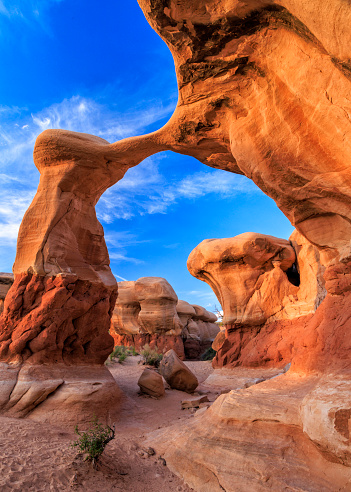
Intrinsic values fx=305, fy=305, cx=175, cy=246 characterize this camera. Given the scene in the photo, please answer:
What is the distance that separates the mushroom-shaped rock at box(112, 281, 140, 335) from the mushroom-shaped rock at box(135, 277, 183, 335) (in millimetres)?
1409

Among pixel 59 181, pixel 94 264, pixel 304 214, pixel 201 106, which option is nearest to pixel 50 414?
pixel 94 264

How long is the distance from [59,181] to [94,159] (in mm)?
1052

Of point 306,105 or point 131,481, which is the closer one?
point 131,481

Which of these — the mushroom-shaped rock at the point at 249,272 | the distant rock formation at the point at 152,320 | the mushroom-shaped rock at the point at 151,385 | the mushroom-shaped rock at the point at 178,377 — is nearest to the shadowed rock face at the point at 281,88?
the mushroom-shaped rock at the point at 151,385

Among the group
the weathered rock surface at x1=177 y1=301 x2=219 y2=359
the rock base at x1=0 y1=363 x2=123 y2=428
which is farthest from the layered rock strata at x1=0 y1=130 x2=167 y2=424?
the weathered rock surface at x1=177 y1=301 x2=219 y2=359

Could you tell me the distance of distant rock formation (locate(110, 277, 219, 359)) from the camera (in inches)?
826

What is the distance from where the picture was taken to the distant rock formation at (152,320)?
20969 millimetres

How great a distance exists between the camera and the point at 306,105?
4.07 meters

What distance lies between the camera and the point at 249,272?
43.5 feet

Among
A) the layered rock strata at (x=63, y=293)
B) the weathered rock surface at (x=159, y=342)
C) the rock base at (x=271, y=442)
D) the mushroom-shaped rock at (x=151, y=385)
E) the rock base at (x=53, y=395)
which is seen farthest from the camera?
the weathered rock surface at (x=159, y=342)

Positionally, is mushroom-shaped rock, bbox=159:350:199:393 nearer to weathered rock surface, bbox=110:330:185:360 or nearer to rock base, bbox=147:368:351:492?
rock base, bbox=147:368:351:492

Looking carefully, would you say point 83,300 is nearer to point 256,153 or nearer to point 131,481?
point 131,481

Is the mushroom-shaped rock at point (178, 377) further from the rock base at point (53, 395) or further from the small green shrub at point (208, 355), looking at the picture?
the small green shrub at point (208, 355)

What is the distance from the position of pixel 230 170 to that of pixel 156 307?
14761mm
